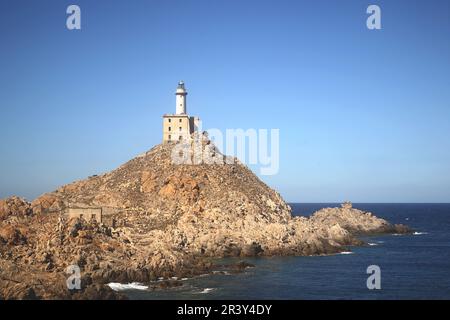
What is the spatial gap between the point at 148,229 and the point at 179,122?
26.6 metres

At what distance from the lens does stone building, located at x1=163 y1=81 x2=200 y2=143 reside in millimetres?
91875

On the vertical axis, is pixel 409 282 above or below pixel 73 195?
below

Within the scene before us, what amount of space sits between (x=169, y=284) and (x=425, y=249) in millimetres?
49686

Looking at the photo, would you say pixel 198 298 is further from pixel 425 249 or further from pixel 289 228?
pixel 425 249

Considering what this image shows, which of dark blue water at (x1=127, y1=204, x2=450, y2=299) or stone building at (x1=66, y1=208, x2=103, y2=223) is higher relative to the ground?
stone building at (x1=66, y1=208, x2=103, y2=223)

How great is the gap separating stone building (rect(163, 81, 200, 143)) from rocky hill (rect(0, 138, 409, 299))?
267cm

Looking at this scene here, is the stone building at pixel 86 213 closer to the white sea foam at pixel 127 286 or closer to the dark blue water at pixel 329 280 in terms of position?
the dark blue water at pixel 329 280

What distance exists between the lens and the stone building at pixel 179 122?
301 ft

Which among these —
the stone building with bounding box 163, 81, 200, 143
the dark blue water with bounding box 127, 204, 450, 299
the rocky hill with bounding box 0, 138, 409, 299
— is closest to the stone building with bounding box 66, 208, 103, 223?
the rocky hill with bounding box 0, 138, 409, 299

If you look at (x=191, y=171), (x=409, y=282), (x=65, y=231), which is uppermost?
(x=191, y=171)

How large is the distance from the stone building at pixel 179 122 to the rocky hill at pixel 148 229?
8.77ft

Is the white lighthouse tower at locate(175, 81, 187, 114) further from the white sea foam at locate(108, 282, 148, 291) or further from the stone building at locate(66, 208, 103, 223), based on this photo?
the white sea foam at locate(108, 282, 148, 291)
